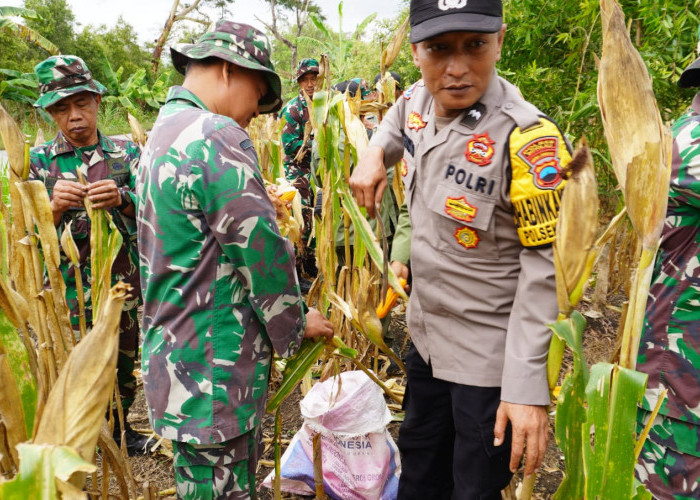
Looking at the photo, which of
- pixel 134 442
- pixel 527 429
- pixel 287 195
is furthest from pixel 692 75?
pixel 134 442

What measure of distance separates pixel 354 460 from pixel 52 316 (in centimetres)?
119

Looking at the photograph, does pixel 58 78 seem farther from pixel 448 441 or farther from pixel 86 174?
pixel 448 441

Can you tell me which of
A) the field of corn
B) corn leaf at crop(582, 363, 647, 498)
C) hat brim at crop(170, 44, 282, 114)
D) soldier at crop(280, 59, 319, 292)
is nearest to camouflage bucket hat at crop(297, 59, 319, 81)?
soldier at crop(280, 59, 319, 292)

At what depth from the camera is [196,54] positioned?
120 centimetres

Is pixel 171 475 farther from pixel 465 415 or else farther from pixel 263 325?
pixel 465 415

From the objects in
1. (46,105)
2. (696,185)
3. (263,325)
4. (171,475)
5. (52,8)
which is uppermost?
(52,8)

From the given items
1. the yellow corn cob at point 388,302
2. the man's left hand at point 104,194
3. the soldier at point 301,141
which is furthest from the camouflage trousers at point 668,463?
the soldier at point 301,141

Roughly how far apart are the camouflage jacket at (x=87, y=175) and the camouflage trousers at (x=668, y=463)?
1880 millimetres

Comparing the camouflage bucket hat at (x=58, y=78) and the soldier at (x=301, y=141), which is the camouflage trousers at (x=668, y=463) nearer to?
the camouflage bucket hat at (x=58, y=78)

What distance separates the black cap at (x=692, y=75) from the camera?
1162 millimetres

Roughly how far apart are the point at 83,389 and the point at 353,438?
4.77 feet

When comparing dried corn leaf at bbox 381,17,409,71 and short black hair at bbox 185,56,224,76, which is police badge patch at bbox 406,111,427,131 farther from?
dried corn leaf at bbox 381,17,409,71

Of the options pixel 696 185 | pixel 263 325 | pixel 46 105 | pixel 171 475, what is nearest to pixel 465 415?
pixel 263 325

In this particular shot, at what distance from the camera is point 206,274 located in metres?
1.18
